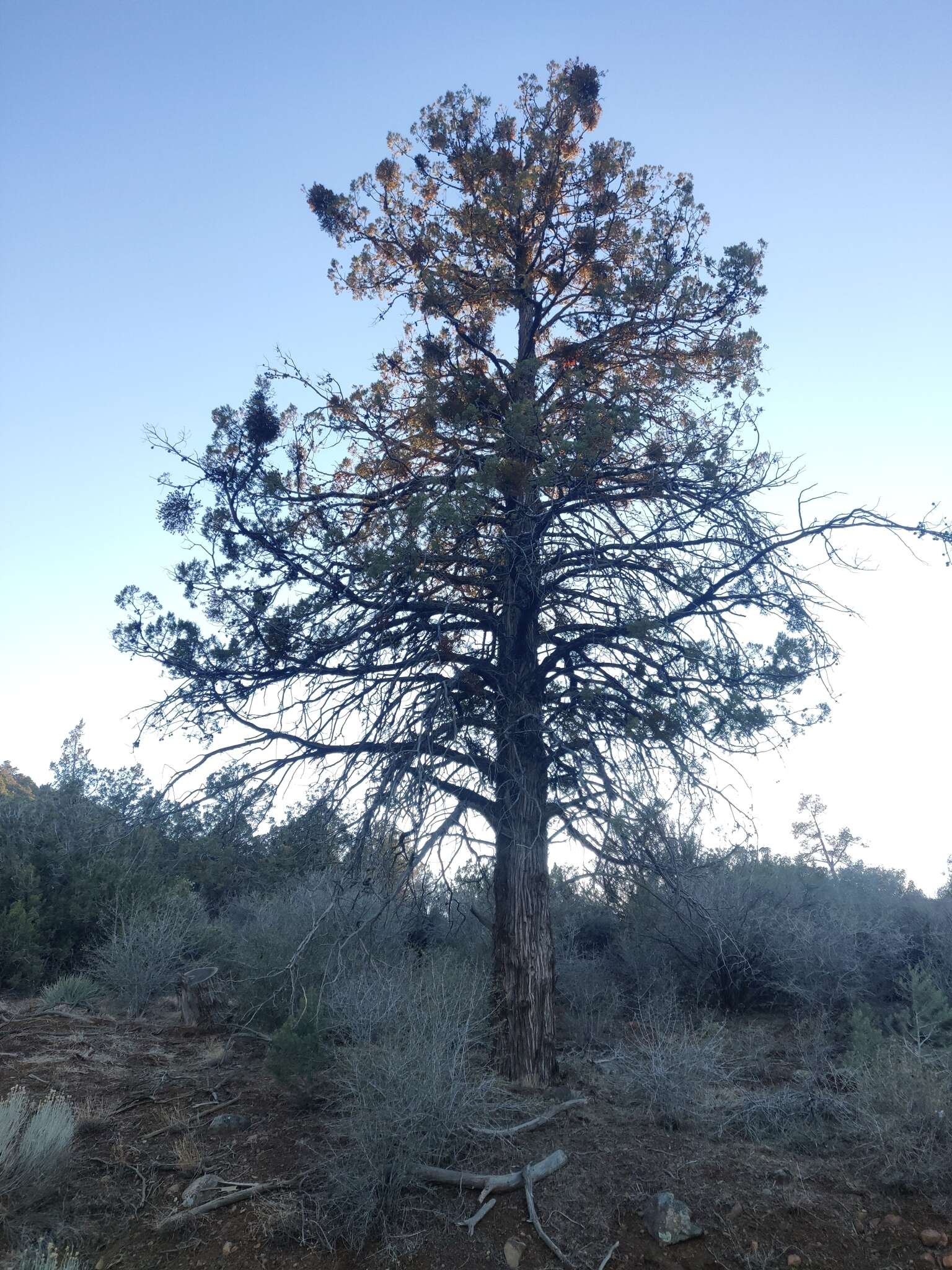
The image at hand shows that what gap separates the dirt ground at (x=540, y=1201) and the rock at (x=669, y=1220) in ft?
Result: 0.16

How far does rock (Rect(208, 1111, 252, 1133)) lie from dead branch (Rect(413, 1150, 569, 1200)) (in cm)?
206

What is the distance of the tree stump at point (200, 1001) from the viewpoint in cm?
1060

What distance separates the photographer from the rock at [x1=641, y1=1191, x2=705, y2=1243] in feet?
16.5

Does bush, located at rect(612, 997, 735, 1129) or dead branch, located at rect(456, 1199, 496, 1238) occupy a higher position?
bush, located at rect(612, 997, 735, 1129)

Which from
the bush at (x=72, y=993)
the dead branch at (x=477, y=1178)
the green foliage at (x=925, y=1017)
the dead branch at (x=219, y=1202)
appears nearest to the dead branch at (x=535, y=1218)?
the dead branch at (x=477, y=1178)

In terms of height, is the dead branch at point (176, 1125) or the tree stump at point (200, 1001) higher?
the tree stump at point (200, 1001)

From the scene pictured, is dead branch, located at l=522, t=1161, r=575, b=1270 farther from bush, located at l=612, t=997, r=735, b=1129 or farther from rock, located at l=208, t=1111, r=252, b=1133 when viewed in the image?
rock, located at l=208, t=1111, r=252, b=1133

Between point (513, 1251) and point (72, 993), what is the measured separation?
867cm

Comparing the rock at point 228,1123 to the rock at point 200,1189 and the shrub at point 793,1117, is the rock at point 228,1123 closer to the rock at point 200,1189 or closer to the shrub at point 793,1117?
the rock at point 200,1189

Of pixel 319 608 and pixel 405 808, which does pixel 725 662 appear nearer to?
pixel 405 808

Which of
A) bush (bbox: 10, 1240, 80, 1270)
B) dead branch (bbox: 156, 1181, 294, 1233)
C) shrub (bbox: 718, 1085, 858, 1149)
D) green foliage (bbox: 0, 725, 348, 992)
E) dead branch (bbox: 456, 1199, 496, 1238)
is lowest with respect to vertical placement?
bush (bbox: 10, 1240, 80, 1270)

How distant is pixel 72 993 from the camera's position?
454 inches

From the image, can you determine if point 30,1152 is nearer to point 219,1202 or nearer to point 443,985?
point 219,1202

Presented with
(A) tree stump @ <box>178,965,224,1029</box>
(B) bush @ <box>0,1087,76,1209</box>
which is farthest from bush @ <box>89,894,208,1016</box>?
(B) bush @ <box>0,1087,76,1209</box>
